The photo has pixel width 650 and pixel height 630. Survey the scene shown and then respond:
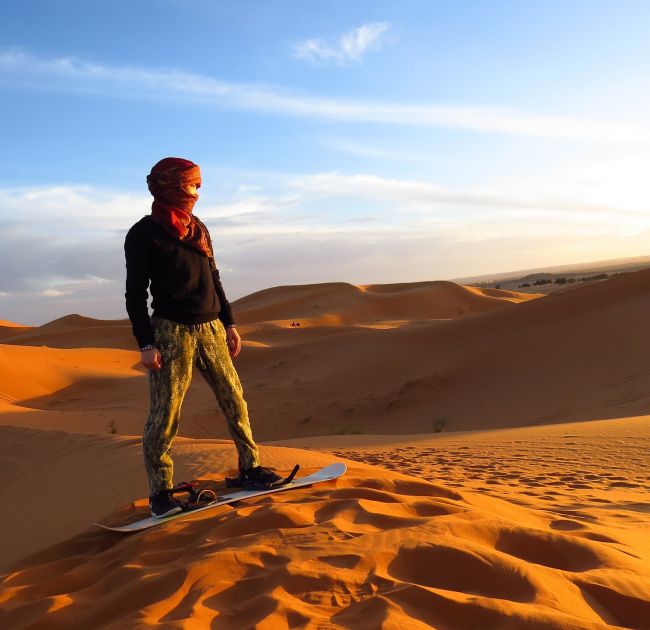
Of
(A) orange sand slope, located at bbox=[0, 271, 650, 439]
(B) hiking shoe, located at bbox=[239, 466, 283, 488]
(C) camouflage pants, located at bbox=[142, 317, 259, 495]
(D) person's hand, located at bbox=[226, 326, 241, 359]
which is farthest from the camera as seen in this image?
(A) orange sand slope, located at bbox=[0, 271, 650, 439]

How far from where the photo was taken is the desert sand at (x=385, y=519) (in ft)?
9.09

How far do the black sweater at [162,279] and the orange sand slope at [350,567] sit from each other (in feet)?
3.88

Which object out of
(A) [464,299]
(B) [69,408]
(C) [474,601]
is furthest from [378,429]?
(A) [464,299]

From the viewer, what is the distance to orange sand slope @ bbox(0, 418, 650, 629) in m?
2.68

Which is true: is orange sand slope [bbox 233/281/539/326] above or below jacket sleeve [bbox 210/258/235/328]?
below

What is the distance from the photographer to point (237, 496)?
421 centimetres

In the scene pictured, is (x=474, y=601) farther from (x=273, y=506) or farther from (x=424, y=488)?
(x=424, y=488)

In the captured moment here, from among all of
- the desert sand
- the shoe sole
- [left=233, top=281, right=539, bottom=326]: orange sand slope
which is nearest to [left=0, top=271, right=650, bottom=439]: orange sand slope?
the desert sand

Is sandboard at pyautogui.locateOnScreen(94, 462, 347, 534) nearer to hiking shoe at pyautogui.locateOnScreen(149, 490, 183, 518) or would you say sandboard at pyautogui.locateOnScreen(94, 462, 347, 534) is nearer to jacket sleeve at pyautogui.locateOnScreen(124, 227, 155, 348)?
hiking shoe at pyautogui.locateOnScreen(149, 490, 183, 518)

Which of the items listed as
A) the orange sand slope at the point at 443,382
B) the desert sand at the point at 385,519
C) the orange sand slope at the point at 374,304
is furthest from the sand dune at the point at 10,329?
the desert sand at the point at 385,519

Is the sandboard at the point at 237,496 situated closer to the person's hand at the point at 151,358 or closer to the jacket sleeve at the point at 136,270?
the person's hand at the point at 151,358

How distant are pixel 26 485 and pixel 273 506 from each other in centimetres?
364

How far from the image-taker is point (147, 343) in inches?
157

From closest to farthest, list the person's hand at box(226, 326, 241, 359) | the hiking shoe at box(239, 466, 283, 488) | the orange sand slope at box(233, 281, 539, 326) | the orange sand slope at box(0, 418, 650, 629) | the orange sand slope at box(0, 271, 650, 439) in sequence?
1. the orange sand slope at box(0, 418, 650, 629)
2. the hiking shoe at box(239, 466, 283, 488)
3. the person's hand at box(226, 326, 241, 359)
4. the orange sand slope at box(0, 271, 650, 439)
5. the orange sand slope at box(233, 281, 539, 326)
